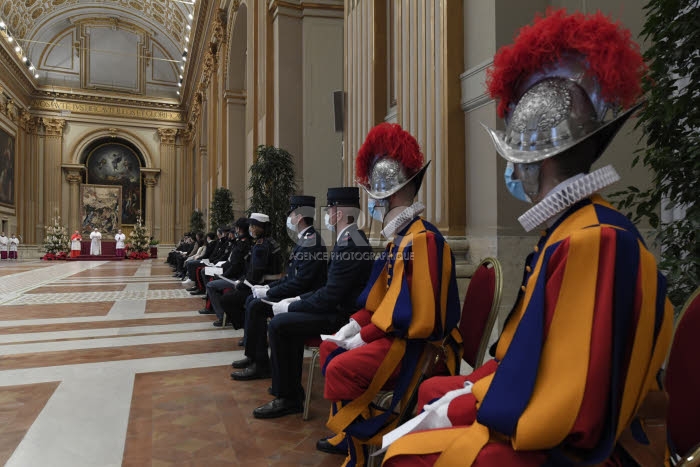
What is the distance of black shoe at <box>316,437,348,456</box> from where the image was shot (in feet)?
7.88

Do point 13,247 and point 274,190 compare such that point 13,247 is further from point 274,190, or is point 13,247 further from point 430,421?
point 430,421

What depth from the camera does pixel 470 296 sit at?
2.18 m

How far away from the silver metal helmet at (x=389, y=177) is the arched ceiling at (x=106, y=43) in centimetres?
2607

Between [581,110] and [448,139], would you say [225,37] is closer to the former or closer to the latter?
[448,139]

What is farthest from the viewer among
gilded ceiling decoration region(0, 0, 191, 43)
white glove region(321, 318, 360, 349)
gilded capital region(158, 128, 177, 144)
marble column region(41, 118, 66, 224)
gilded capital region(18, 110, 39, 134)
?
gilded capital region(158, 128, 177, 144)

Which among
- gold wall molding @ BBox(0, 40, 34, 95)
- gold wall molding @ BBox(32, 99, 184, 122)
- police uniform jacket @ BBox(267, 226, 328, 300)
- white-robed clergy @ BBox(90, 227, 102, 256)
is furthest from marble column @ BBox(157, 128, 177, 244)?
police uniform jacket @ BBox(267, 226, 328, 300)

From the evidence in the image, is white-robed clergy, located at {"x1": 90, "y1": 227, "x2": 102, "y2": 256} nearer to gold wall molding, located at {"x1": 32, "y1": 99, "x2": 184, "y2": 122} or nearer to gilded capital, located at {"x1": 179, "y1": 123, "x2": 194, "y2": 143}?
gilded capital, located at {"x1": 179, "y1": 123, "x2": 194, "y2": 143}

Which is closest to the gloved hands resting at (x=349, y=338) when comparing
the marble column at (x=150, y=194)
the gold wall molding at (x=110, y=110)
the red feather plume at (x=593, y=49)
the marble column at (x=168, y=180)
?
the red feather plume at (x=593, y=49)

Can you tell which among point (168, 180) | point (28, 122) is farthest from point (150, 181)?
point (28, 122)

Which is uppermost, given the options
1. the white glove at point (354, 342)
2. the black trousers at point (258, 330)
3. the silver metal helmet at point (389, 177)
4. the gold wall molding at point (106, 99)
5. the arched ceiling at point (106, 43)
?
the arched ceiling at point (106, 43)

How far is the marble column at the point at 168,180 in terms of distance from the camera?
27703mm

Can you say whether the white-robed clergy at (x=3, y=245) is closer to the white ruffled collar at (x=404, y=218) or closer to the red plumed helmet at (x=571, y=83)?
the white ruffled collar at (x=404, y=218)

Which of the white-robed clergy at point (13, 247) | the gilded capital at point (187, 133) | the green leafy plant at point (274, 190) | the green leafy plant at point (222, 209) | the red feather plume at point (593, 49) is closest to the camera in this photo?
the red feather plume at point (593, 49)

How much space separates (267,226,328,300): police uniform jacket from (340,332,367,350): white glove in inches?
54.3
